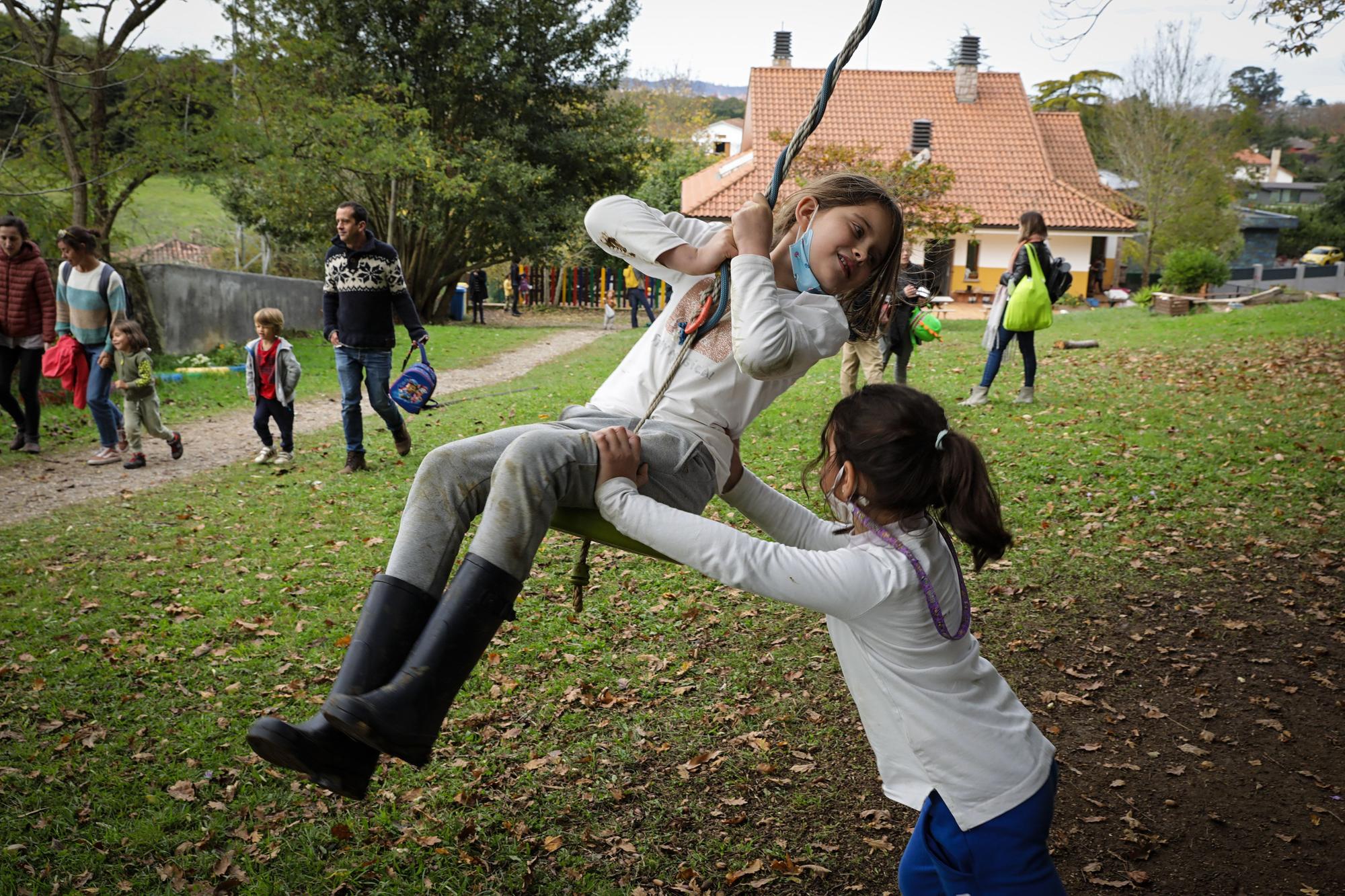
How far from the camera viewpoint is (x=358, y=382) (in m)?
8.71

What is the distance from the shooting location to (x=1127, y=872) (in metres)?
3.56

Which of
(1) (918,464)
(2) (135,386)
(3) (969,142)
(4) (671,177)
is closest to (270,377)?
(2) (135,386)

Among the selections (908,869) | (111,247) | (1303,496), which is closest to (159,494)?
(908,869)

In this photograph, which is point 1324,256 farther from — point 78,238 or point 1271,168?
point 78,238

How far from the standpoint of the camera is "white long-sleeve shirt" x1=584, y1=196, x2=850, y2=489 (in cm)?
246

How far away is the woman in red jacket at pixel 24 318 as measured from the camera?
354 inches

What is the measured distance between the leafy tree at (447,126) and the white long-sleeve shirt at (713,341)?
59.2ft

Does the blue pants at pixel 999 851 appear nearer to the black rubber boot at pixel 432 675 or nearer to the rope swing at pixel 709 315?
the rope swing at pixel 709 315

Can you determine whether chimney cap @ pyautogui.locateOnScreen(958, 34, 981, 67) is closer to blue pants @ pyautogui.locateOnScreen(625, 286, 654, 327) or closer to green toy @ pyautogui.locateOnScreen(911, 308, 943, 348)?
blue pants @ pyautogui.locateOnScreen(625, 286, 654, 327)

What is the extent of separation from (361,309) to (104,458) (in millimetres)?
3147

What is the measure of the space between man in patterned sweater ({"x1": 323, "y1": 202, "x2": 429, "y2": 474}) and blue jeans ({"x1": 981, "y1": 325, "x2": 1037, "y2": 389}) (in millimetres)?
6159

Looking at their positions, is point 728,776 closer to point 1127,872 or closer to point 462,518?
point 1127,872

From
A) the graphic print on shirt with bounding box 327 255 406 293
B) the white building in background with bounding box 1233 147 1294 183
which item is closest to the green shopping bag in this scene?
the graphic print on shirt with bounding box 327 255 406 293

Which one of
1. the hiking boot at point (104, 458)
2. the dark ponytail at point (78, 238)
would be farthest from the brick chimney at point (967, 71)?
the hiking boot at point (104, 458)
